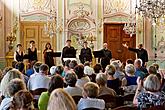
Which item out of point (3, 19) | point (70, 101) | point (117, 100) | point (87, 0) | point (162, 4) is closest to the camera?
point (70, 101)

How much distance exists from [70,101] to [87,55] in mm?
10101

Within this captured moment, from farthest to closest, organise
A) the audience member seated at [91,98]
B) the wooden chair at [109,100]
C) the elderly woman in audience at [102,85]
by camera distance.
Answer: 1. the elderly woman in audience at [102,85]
2. the wooden chair at [109,100]
3. the audience member seated at [91,98]

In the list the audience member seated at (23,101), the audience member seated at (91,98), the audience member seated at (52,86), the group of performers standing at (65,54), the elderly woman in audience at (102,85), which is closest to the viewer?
the audience member seated at (23,101)

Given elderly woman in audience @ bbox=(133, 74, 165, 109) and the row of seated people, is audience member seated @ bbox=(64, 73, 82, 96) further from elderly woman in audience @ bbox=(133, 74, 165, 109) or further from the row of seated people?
elderly woman in audience @ bbox=(133, 74, 165, 109)

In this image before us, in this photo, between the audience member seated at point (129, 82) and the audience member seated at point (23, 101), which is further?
the audience member seated at point (129, 82)

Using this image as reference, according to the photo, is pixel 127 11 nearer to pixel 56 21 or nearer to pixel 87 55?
pixel 56 21

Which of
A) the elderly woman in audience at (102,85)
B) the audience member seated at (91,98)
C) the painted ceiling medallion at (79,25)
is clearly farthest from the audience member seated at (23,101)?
the painted ceiling medallion at (79,25)

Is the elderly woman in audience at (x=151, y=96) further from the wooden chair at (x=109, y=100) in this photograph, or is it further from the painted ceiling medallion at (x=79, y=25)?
the painted ceiling medallion at (x=79, y=25)

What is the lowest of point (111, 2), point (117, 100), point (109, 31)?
point (117, 100)

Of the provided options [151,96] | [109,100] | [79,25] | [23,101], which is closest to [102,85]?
[109,100]

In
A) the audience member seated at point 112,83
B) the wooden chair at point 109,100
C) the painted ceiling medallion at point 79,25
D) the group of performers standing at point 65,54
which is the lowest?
the wooden chair at point 109,100

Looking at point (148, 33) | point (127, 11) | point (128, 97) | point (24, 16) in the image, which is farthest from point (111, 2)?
point (128, 97)

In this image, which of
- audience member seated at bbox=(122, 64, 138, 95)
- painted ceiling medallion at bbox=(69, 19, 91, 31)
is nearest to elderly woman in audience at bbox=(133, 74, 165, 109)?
audience member seated at bbox=(122, 64, 138, 95)

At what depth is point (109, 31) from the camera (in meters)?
17.1
